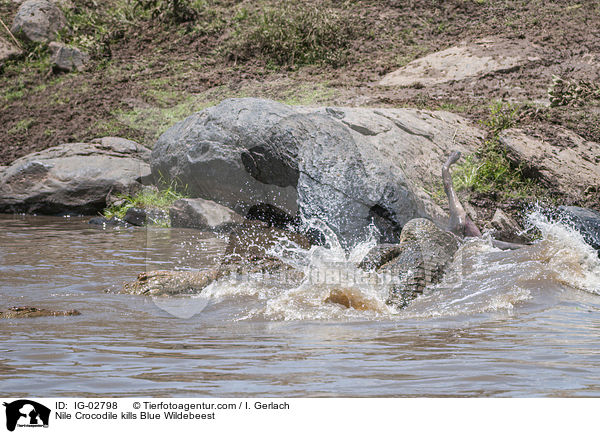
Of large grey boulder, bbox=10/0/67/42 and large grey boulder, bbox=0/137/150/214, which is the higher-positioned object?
large grey boulder, bbox=10/0/67/42

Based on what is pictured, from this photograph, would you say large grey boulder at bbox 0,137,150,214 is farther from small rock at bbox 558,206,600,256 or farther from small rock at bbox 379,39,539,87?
small rock at bbox 558,206,600,256

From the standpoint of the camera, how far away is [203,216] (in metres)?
9.50

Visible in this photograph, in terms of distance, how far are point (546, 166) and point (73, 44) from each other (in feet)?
41.8

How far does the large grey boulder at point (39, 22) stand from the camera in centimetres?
1842

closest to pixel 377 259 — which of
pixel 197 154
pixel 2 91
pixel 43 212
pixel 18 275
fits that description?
pixel 18 275

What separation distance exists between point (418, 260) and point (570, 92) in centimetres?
776

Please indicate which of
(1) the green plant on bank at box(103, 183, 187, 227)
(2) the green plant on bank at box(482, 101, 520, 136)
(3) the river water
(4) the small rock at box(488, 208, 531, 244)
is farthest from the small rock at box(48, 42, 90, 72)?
(4) the small rock at box(488, 208, 531, 244)

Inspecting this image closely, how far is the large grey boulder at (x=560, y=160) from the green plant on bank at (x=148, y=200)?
5057 millimetres

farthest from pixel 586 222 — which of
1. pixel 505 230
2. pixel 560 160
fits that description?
pixel 560 160

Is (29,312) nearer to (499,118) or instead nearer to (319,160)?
(319,160)

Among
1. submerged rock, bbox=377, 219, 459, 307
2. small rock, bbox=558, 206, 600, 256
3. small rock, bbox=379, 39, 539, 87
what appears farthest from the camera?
small rock, bbox=379, 39, 539, 87

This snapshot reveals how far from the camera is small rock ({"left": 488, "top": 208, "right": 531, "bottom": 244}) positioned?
8659 millimetres

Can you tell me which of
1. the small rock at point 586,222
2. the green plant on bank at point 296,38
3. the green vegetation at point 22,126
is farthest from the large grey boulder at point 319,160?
the green vegetation at point 22,126
